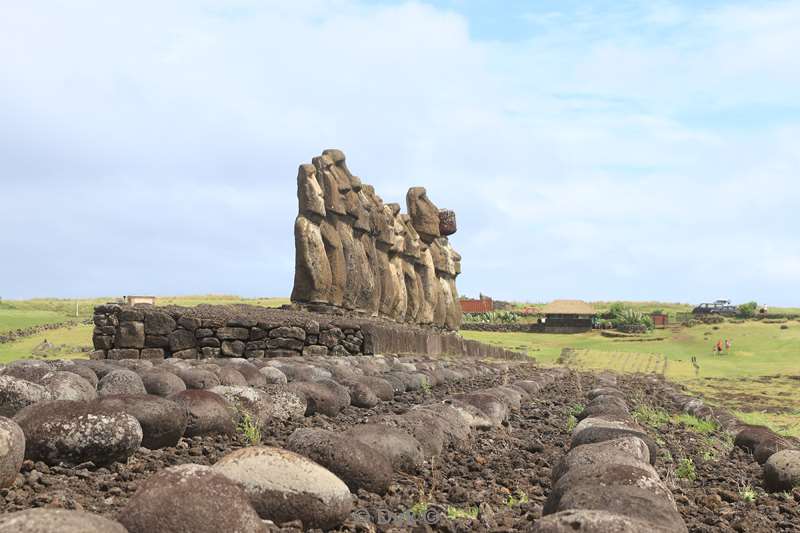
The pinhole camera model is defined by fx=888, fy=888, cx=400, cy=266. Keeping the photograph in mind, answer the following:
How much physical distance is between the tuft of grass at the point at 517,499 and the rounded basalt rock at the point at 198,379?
3489 millimetres

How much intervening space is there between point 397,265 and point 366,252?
3.48 meters

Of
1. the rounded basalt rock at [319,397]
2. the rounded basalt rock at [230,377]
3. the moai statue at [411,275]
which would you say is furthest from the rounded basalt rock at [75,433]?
the moai statue at [411,275]

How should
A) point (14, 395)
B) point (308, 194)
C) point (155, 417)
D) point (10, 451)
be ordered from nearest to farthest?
1. point (10, 451)
2. point (155, 417)
3. point (14, 395)
4. point (308, 194)

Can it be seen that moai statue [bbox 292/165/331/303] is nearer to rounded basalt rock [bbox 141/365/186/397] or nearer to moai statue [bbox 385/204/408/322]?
moai statue [bbox 385/204/408/322]

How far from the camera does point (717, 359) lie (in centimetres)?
3328

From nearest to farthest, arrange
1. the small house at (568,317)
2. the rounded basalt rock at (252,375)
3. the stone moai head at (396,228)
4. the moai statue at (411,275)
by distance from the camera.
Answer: the rounded basalt rock at (252,375)
the stone moai head at (396,228)
the moai statue at (411,275)
the small house at (568,317)

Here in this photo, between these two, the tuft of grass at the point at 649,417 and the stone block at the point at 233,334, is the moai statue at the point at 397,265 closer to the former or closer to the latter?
the stone block at the point at 233,334

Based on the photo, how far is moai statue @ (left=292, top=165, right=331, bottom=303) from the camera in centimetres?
1864

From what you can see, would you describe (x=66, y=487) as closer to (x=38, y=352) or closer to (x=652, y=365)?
(x=38, y=352)

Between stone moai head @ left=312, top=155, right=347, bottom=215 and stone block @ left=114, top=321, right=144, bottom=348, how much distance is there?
735 cm

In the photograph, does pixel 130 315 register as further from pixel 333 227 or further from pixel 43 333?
pixel 43 333

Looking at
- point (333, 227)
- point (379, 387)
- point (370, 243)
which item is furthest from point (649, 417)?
point (370, 243)

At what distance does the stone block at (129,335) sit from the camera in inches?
531

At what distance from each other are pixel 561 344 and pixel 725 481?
33.2 metres
